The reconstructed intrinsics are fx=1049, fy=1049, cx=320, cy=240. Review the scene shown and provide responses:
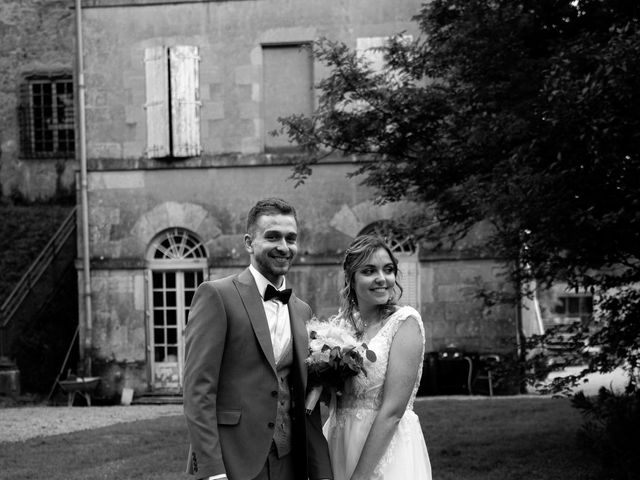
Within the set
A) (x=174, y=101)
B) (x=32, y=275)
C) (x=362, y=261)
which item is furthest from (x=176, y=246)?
(x=362, y=261)

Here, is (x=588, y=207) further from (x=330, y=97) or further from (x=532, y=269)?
(x=330, y=97)

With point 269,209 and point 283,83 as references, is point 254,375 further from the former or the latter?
point 283,83

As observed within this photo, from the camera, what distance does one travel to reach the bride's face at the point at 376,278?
5.36 meters

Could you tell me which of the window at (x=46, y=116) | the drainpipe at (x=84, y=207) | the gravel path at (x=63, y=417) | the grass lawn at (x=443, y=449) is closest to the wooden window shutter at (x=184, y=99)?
the drainpipe at (x=84, y=207)

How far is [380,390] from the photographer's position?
17.5ft

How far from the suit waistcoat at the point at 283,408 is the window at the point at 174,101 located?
13.8 metres

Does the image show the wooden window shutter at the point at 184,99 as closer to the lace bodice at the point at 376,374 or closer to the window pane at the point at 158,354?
the window pane at the point at 158,354

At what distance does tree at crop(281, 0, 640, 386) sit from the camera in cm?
788

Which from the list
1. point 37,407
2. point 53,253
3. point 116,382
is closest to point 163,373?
point 116,382

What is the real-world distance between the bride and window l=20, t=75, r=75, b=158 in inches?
741

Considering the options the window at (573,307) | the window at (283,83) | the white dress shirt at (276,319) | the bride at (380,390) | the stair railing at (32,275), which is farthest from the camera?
the window at (573,307)

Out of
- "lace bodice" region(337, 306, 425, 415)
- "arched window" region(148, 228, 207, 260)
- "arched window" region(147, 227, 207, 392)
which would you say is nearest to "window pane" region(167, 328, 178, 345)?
"arched window" region(147, 227, 207, 392)

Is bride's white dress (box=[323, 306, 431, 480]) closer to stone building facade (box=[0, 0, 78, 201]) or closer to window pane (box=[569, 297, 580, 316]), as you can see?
stone building facade (box=[0, 0, 78, 201])

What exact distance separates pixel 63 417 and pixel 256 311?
11743mm
